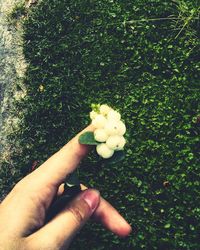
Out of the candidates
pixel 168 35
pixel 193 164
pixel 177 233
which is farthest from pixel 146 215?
pixel 168 35

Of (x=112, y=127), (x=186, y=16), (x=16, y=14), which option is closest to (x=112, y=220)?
(x=112, y=127)

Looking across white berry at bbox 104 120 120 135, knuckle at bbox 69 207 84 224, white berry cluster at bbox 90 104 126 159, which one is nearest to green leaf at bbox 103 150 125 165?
white berry cluster at bbox 90 104 126 159

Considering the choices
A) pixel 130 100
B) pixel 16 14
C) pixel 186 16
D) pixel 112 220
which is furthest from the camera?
pixel 16 14

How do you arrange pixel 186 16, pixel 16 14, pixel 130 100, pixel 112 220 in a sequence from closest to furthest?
1. pixel 112 220
2. pixel 130 100
3. pixel 186 16
4. pixel 16 14

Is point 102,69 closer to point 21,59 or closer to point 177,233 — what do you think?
point 21,59

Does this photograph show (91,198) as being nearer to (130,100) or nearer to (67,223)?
(67,223)

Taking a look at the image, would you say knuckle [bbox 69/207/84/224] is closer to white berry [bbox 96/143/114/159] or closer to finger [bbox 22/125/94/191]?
finger [bbox 22/125/94/191]

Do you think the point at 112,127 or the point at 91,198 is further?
the point at 91,198
